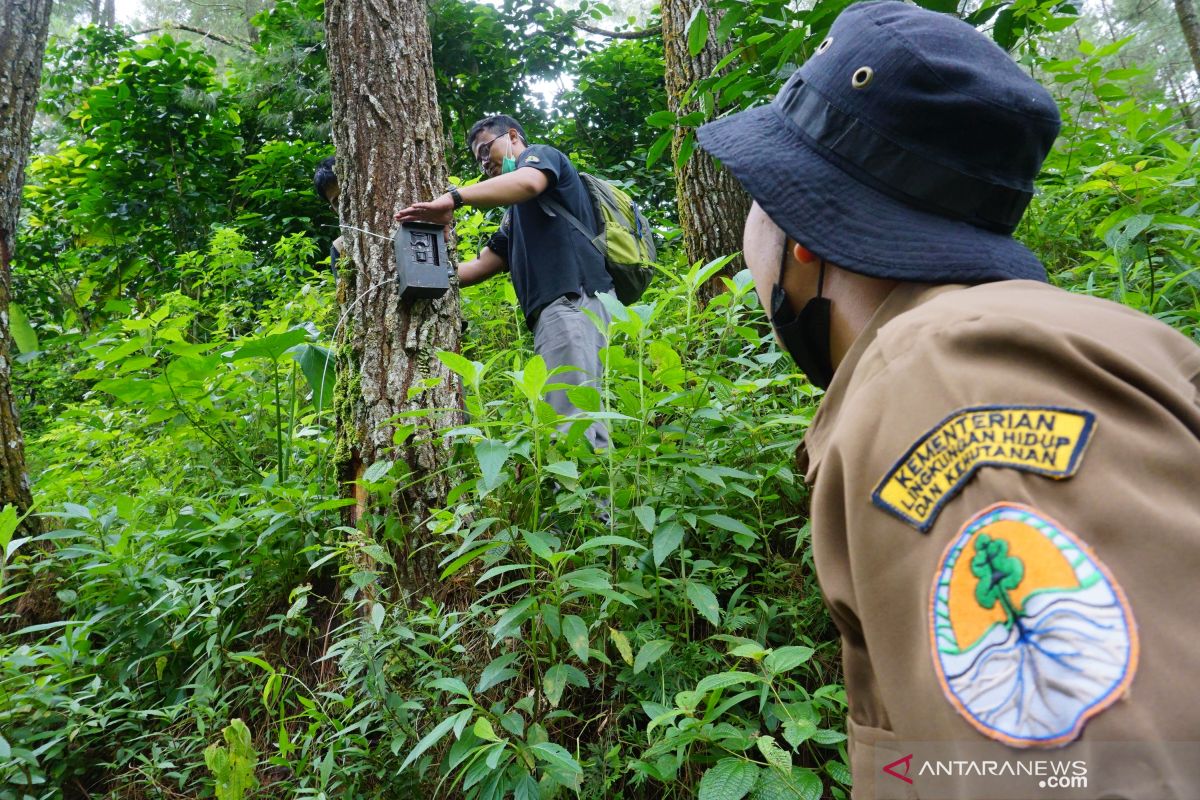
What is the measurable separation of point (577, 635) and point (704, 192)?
3.65 metres

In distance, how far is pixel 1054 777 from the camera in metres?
0.66

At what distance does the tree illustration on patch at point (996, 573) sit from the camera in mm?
693

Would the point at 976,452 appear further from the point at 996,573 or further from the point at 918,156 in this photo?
the point at 918,156

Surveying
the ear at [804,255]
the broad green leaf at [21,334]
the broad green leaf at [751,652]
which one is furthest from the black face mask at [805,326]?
the broad green leaf at [21,334]

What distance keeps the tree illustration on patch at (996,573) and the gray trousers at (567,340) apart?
3078 mm

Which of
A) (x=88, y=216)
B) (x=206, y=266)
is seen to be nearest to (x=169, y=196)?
(x=88, y=216)

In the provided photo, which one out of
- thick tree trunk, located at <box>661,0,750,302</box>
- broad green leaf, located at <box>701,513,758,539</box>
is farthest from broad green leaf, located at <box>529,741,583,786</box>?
A: thick tree trunk, located at <box>661,0,750,302</box>

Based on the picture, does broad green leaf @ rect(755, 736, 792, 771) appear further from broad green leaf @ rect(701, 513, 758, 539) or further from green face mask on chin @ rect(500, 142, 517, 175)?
green face mask on chin @ rect(500, 142, 517, 175)

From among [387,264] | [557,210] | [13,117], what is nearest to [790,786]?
[387,264]

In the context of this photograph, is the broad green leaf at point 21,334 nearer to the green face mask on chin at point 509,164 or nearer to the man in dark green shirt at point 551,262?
the man in dark green shirt at point 551,262

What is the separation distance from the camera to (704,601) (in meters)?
1.94

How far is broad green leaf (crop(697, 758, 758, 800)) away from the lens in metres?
1.59

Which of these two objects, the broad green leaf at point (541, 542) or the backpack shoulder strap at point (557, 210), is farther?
the backpack shoulder strap at point (557, 210)

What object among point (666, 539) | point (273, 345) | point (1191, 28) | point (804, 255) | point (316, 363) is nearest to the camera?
point (804, 255)
